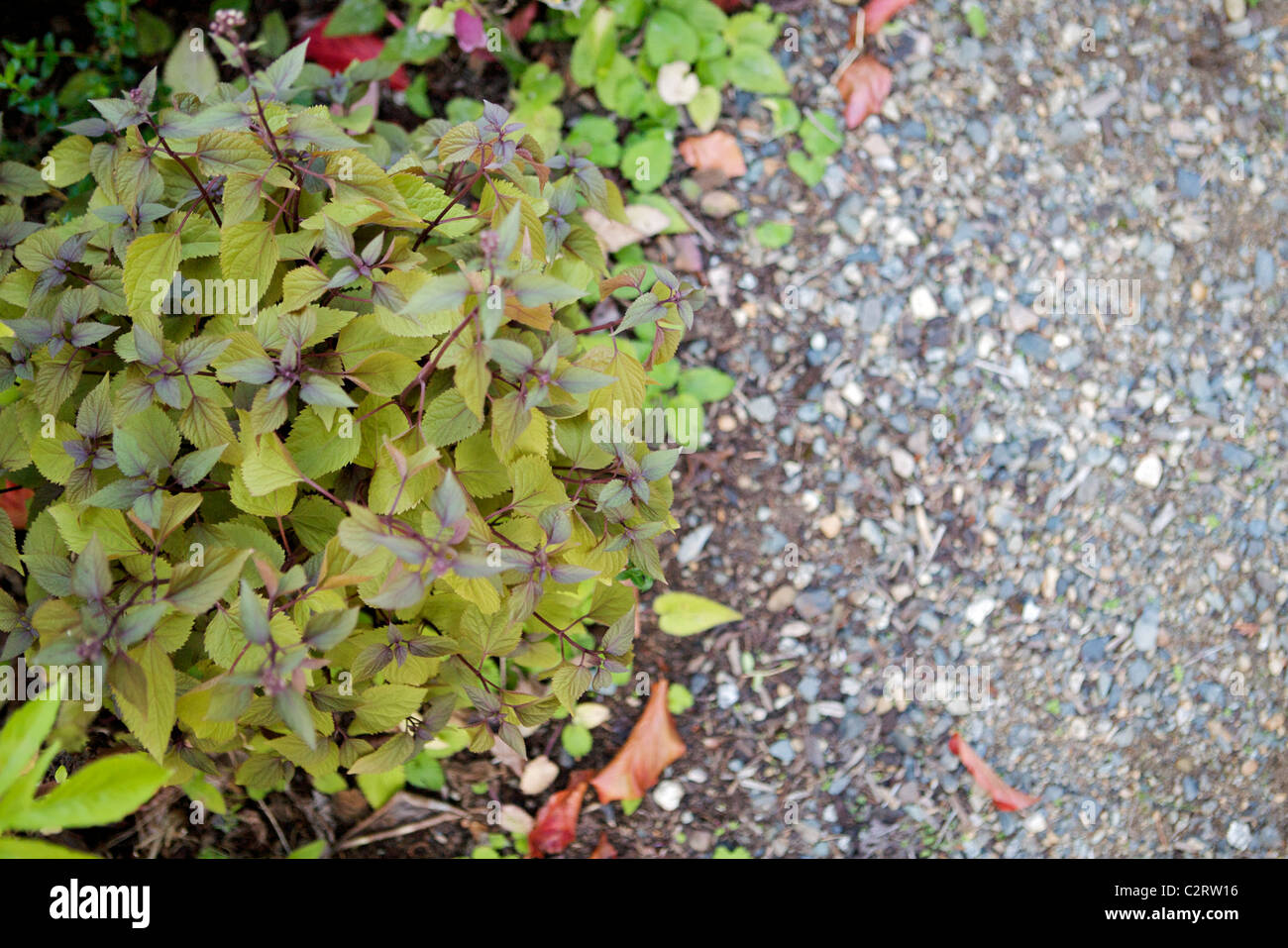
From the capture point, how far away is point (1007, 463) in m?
2.36

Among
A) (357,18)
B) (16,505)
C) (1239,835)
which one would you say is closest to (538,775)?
(16,505)

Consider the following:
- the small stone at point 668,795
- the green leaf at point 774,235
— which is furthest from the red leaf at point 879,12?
the small stone at point 668,795

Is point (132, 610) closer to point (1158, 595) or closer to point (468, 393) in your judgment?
point (468, 393)

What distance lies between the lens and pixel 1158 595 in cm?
236

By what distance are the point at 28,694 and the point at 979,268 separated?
234cm

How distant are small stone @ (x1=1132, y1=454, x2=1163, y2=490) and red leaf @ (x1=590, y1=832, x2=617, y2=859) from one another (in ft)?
5.44

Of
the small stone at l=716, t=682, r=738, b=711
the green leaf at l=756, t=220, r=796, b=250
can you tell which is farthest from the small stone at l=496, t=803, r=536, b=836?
the green leaf at l=756, t=220, r=796, b=250

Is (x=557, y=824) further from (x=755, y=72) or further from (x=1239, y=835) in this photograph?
(x=755, y=72)

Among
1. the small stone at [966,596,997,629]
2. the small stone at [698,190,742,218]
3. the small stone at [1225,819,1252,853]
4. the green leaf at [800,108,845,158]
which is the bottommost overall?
the small stone at [1225,819,1252,853]

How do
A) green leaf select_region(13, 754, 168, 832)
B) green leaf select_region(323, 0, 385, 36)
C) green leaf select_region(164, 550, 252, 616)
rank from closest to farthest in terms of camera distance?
1. green leaf select_region(13, 754, 168, 832)
2. green leaf select_region(164, 550, 252, 616)
3. green leaf select_region(323, 0, 385, 36)

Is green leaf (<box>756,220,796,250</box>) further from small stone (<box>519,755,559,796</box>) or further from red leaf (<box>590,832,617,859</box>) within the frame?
red leaf (<box>590,832,617,859</box>)

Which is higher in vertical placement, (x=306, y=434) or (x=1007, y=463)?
(x=306, y=434)

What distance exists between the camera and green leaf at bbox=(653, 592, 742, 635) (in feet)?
7.30

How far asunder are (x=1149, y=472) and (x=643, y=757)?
5.02 feet
